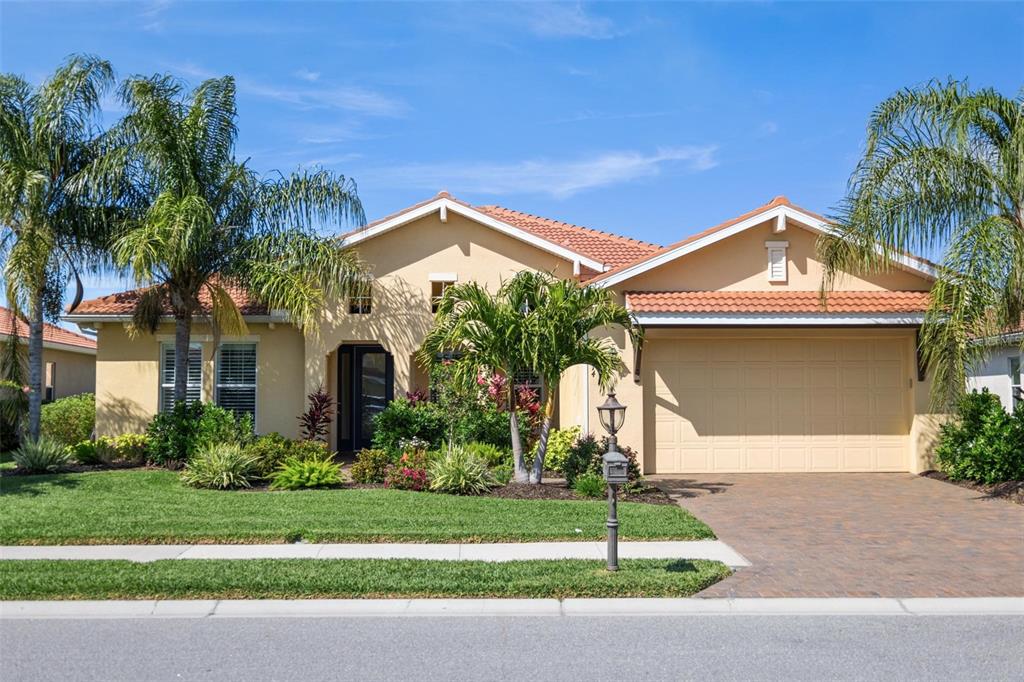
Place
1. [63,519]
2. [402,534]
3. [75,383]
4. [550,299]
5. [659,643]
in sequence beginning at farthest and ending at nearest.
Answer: [75,383], [550,299], [63,519], [402,534], [659,643]

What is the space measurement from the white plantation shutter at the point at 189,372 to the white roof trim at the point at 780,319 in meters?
9.27

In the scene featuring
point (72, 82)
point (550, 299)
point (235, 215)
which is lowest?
point (550, 299)

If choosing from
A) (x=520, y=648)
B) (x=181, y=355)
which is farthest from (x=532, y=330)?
(x=181, y=355)

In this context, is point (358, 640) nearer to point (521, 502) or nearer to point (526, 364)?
point (521, 502)

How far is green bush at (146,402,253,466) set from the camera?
51.1ft

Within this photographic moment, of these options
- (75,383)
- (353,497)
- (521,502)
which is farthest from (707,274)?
(75,383)

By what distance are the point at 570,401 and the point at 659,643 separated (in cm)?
1117

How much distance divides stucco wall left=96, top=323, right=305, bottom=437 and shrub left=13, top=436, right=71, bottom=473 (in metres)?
3.16

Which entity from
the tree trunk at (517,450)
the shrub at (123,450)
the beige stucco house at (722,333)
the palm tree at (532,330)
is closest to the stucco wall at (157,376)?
the beige stucco house at (722,333)

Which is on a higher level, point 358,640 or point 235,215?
point 235,215

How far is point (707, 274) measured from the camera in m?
16.9

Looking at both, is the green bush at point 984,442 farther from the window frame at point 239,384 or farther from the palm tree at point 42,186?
the palm tree at point 42,186

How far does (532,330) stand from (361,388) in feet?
25.5

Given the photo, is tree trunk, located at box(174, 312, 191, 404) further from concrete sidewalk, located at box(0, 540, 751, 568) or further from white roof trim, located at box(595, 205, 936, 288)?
white roof trim, located at box(595, 205, 936, 288)
